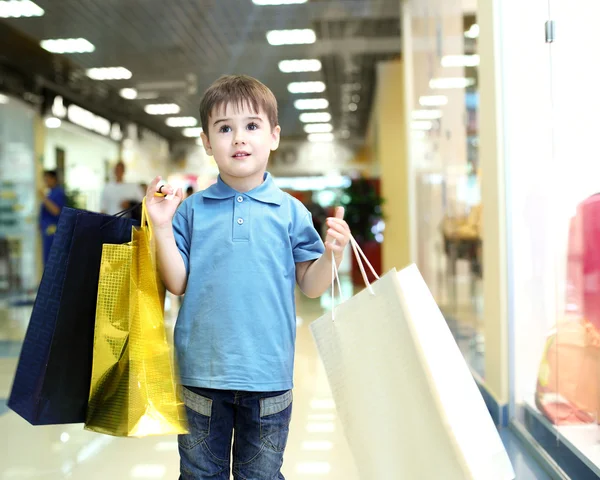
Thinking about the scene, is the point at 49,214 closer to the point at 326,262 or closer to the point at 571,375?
the point at 571,375

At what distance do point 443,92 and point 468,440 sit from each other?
4.57 meters

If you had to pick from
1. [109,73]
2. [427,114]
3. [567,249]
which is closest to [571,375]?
[567,249]

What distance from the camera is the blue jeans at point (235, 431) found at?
1.44m

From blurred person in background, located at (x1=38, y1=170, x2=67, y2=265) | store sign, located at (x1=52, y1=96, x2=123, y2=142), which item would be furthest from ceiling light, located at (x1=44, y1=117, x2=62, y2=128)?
blurred person in background, located at (x1=38, y1=170, x2=67, y2=265)

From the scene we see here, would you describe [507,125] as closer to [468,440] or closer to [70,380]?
[468,440]

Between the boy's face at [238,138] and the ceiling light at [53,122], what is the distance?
1075cm

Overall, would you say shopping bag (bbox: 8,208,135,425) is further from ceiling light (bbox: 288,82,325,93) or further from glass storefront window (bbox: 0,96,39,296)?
ceiling light (bbox: 288,82,325,93)

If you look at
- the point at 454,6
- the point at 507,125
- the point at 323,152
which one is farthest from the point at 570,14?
the point at 323,152

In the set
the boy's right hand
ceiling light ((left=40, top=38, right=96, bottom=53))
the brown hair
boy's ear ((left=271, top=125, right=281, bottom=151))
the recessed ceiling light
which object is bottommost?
the boy's right hand

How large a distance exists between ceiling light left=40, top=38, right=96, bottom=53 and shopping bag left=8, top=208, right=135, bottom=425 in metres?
8.08

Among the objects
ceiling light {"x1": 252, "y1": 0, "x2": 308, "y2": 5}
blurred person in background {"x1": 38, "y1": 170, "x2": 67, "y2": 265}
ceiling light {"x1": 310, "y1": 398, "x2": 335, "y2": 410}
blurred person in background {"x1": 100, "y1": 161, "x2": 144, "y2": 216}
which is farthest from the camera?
blurred person in background {"x1": 38, "y1": 170, "x2": 67, "y2": 265}

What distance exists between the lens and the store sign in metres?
11.5

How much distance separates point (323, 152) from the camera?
12.6 m

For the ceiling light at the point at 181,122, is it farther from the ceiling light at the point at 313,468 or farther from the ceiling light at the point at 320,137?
the ceiling light at the point at 313,468
